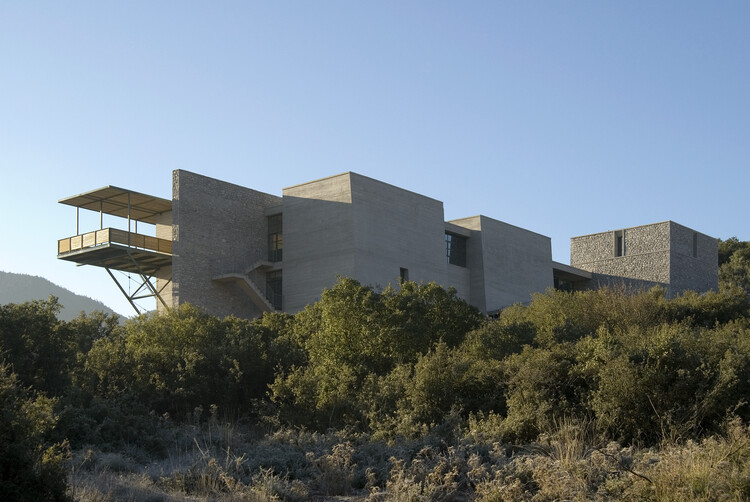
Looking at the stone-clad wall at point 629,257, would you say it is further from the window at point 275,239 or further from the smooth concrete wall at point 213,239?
the smooth concrete wall at point 213,239

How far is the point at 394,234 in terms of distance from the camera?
45938 millimetres

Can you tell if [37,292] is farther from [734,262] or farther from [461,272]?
[461,272]

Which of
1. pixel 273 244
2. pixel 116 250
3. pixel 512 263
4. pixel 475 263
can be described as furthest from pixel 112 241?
pixel 512 263

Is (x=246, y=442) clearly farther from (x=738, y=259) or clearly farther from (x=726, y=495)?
(x=738, y=259)

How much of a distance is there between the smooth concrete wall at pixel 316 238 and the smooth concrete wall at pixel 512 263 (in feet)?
35.6

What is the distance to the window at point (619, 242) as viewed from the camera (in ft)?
203

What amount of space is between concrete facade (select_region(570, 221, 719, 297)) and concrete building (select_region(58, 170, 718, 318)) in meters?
13.0

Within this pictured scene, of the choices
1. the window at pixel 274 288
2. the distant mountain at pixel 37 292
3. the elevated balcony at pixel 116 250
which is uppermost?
the distant mountain at pixel 37 292

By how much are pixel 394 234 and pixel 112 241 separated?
43.8 ft

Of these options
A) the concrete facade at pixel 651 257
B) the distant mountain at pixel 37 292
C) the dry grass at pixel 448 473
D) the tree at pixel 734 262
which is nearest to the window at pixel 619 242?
the concrete facade at pixel 651 257

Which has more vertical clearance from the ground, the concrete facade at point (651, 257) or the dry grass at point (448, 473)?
the concrete facade at point (651, 257)

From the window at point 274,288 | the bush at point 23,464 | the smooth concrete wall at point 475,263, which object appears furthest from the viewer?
the smooth concrete wall at point 475,263

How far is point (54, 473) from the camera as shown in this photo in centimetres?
1249

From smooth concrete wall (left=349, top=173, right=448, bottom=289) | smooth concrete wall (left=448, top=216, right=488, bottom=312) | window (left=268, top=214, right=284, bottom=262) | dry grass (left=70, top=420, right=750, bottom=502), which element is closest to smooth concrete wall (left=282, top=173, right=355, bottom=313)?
smooth concrete wall (left=349, top=173, right=448, bottom=289)
